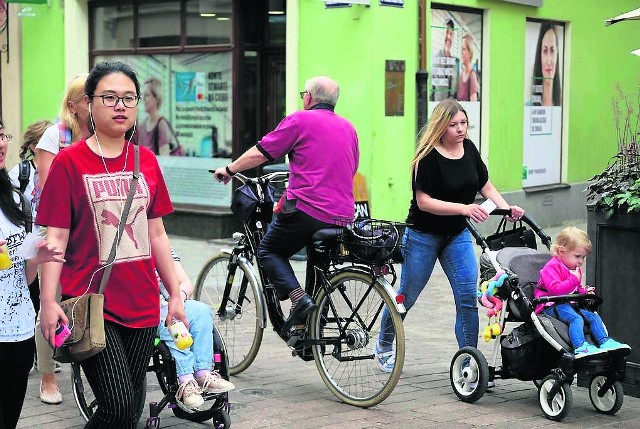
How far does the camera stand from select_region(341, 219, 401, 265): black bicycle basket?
20.6ft

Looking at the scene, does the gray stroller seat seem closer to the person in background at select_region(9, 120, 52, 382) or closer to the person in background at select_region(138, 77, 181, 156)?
the person in background at select_region(9, 120, 52, 382)

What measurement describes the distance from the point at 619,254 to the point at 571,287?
537 mm

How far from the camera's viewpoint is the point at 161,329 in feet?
18.0

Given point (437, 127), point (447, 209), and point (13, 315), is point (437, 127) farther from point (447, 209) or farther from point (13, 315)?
point (13, 315)

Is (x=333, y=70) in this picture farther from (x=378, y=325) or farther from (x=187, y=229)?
(x=378, y=325)

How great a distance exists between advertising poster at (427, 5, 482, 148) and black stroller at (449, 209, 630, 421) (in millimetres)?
7817

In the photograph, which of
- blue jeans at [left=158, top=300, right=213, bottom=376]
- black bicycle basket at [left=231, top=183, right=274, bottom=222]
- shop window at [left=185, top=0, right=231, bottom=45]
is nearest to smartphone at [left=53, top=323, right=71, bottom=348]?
blue jeans at [left=158, top=300, right=213, bottom=376]

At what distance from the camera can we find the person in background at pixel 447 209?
680 centimetres

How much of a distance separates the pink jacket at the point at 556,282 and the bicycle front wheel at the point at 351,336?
0.90 meters

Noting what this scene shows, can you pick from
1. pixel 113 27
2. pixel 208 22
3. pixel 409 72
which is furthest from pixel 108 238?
pixel 113 27

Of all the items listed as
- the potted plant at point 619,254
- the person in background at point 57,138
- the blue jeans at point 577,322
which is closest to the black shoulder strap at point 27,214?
the person in background at point 57,138

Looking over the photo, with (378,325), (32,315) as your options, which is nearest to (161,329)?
(32,315)

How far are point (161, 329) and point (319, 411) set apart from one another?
50.4 inches

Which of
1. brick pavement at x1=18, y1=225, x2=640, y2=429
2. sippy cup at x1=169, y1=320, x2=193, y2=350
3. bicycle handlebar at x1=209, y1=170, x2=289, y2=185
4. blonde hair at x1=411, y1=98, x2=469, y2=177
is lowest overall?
brick pavement at x1=18, y1=225, x2=640, y2=429
